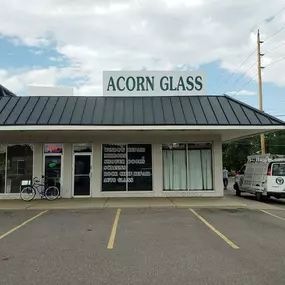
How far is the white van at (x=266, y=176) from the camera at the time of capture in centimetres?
1546

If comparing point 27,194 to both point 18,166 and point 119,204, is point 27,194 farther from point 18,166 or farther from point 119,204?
point 119,204

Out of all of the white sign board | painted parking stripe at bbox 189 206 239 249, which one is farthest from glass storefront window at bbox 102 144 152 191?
painted parking stripe at bbox 189 206 239 249

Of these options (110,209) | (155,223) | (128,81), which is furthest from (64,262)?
(128,81)

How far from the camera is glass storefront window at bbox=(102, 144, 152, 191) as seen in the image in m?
15.8

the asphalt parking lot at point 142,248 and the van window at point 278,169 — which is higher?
the van window at point 278,169

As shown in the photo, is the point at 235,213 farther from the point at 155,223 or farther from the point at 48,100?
the point at 48,100

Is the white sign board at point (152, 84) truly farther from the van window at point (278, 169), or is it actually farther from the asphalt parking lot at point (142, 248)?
the asphalt parking lot at point (142, 248)

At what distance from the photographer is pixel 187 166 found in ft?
53.2

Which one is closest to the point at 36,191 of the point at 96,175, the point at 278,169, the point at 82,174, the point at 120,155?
the point at 82,174

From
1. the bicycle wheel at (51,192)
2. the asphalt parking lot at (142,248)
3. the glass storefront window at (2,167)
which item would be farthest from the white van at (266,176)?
the glass storefront window at (2,167)

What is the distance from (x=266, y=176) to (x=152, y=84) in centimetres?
724

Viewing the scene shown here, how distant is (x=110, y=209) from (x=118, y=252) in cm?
577

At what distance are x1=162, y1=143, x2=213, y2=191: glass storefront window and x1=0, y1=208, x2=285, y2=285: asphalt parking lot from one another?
16.8 ft

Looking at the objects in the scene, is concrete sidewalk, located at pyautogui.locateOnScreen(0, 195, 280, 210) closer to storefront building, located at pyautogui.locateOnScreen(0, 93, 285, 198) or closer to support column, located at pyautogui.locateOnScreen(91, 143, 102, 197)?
support column, located at pyautogui.locateOnScreen(91, 143, 102, 197)
